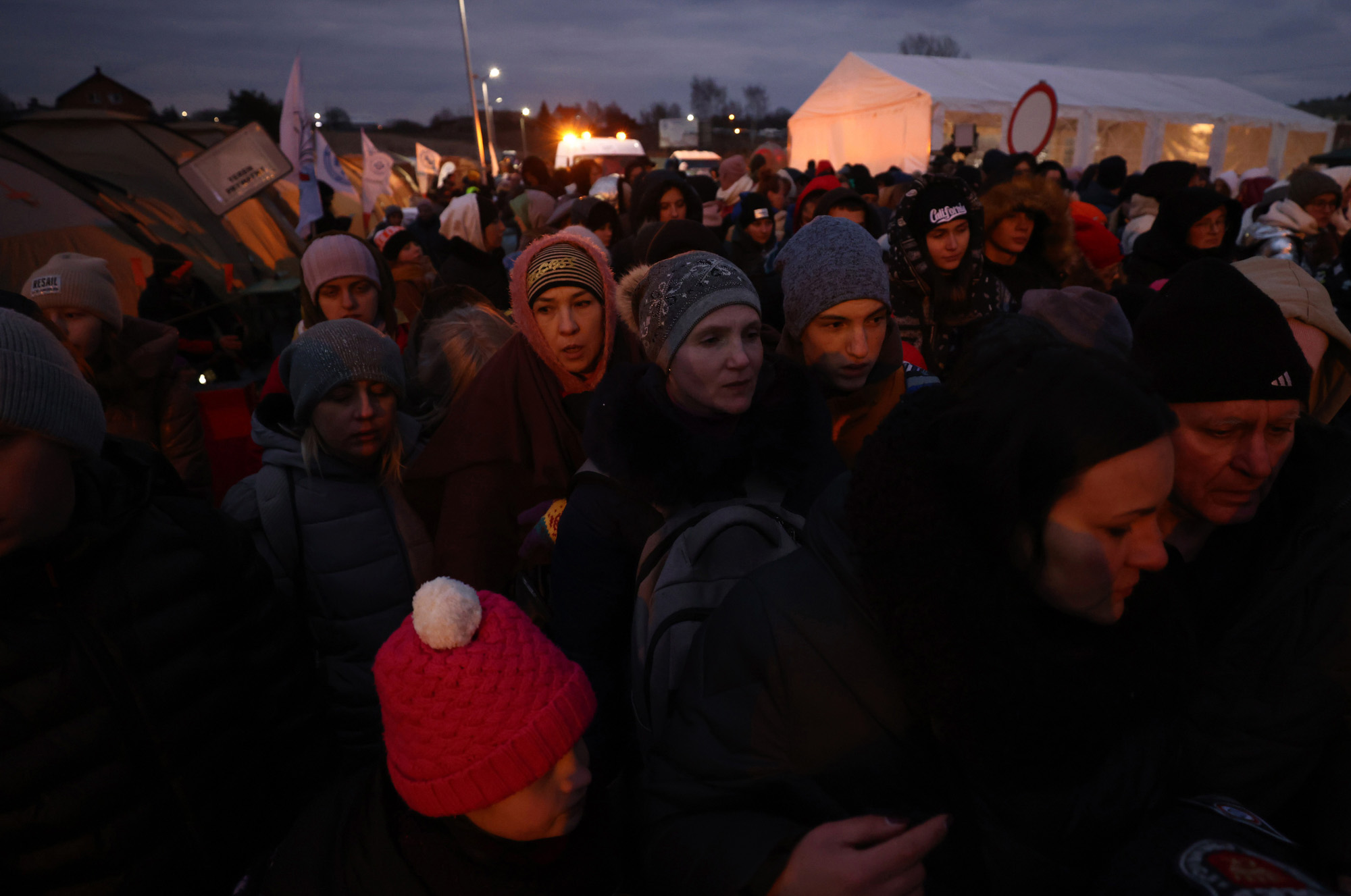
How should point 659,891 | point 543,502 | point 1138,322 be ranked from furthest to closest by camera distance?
point 543,502 → point 1138,322 → point 659,891

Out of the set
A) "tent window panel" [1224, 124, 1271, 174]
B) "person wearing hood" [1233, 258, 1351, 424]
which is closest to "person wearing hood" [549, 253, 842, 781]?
"person wearing hood" [1233, 258, 1351, 424]

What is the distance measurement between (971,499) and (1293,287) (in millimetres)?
1890

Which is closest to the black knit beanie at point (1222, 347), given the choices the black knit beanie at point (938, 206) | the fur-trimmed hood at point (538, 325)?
the fur-trimmed hood at point (538, 325)

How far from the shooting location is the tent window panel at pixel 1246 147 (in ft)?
74.9

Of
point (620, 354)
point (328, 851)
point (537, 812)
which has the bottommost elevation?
point (328, 851)

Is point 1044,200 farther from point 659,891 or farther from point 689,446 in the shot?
point 659,891

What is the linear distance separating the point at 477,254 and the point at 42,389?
517 centimetres

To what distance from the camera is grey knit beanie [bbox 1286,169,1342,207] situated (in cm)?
618

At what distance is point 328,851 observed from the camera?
1.41 m

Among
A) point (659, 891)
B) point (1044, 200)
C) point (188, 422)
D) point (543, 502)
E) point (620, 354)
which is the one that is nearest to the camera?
point (659, 891)

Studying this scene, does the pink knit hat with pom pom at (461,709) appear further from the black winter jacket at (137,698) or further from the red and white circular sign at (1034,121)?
the red and white circular sign at (1034,121)

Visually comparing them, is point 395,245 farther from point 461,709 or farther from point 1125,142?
point 1125,142

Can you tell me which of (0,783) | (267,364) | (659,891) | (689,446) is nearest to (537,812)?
(659,891)

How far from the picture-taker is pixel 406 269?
5.78 metres
